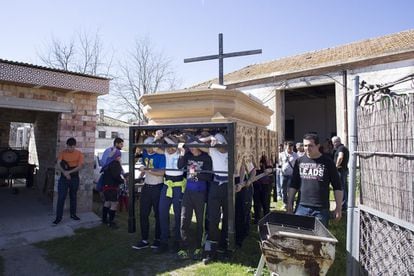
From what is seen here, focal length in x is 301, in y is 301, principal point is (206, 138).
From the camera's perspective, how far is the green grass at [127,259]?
12.8ft

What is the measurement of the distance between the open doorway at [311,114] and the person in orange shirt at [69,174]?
11847 millimetres

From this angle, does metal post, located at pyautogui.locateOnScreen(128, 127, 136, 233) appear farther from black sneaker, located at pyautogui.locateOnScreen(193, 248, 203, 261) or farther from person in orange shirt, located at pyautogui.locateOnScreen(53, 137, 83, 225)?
person in orange shirt, located at pyautogui.locateOnScreen(53, 137, 83, 225)

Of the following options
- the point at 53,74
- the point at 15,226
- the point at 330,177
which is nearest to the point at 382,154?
the point at 330,177

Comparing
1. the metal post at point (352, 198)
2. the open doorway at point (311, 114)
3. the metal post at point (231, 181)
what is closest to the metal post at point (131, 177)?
the metal post at point (231, 181)

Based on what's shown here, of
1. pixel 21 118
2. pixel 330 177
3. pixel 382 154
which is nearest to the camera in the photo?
pixel 382 154

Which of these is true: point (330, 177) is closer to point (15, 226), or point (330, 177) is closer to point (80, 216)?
point (80, 216)

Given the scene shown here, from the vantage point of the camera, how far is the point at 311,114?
54.3 feet

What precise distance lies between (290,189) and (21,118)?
10.6 m

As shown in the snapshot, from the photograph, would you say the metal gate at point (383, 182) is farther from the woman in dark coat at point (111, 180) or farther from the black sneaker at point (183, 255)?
the woman in dark coat at point (111, 180)

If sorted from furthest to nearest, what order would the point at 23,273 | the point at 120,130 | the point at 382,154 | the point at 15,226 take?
the point at 120,130, the point at 15,226, the point at 23,273, the point at 382,154

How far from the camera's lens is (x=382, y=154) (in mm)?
2541

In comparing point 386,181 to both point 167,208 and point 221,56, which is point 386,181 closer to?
point 167,208

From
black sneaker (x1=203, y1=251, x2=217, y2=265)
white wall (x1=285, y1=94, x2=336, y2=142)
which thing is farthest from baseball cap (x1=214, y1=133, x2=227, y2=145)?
white wall (x1=285, y1=94, x2=336, y2=142)

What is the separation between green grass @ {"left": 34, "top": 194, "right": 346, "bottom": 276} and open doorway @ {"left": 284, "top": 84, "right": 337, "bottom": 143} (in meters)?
11.4
